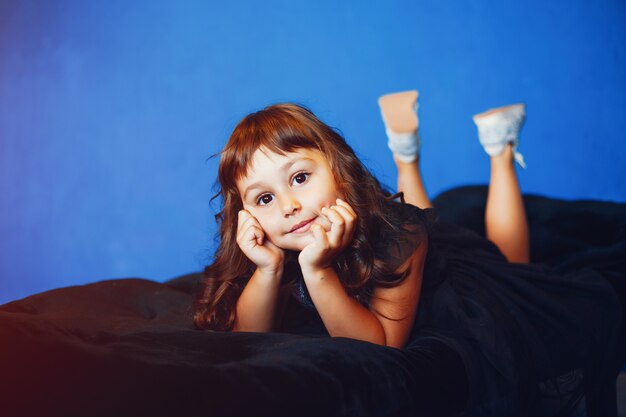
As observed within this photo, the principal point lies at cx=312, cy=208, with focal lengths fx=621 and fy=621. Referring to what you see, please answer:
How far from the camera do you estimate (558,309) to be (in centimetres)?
134

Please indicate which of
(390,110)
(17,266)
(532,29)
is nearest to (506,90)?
(532,29)

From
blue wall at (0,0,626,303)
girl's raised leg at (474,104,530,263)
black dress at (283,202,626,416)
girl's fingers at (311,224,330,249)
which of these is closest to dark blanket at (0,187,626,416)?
black dress at (283,202,626,416)

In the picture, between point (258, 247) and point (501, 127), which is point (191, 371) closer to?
point (258, 247)

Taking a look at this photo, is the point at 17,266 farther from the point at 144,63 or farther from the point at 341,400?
the point at 341,400

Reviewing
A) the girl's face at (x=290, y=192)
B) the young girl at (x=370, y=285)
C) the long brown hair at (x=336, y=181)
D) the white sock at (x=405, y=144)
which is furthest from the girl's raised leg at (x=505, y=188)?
the girl's face at (x=290, y=192)

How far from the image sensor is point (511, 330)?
4.11ft

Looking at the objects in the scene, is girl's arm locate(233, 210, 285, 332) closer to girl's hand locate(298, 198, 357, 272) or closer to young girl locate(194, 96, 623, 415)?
young girl locate(194, 96, 623, 415)

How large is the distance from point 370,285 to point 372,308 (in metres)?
0.05

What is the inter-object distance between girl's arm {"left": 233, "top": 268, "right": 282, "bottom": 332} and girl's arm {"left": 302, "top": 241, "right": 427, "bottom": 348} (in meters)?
0.12

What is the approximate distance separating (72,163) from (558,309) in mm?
2007

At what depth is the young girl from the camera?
1.19m

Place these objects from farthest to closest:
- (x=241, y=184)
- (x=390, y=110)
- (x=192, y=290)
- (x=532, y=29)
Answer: (x=532, y=29), (x=390, y=110), (x=192, y=290), (x=241, y=184)

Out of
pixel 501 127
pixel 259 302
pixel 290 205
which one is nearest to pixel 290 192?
pixel 290 205

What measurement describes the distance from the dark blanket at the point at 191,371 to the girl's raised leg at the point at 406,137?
36.2 inches
